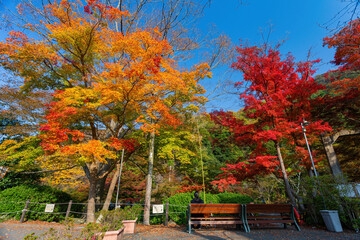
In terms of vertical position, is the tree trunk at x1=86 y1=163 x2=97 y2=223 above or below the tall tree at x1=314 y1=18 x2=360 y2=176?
below

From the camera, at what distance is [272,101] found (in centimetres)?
760

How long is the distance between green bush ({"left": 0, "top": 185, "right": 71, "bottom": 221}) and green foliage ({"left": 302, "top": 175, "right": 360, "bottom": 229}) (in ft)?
37.9

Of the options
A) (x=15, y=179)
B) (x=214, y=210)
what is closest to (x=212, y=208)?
(x=214, y=210)

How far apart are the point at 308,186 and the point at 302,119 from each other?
3.22 metres

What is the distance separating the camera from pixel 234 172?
332 inches

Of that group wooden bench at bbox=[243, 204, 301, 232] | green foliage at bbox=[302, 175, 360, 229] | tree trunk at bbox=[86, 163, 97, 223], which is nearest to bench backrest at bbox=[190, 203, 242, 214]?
wooden bench at bbox=[243, 204, 301, 232]

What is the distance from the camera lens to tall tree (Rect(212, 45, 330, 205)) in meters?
7.68

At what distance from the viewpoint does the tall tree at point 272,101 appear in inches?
302

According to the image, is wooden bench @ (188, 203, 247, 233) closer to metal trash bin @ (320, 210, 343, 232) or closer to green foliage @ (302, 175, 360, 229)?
metal trash bin @ (320, 210, 343, 232)

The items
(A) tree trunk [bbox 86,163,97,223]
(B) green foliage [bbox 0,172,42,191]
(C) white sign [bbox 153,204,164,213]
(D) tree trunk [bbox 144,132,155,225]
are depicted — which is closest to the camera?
(C) white sign [bbox 153,204,164,213]

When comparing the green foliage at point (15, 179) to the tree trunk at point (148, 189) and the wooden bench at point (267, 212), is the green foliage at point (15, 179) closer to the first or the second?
the tree trunk at point (148, 189)

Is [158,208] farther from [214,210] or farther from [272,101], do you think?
[272,101]

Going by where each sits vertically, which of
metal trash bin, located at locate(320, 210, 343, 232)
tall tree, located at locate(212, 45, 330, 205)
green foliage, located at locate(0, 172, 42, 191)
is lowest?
metal trash bin, located at locate(320, 210, 343, 232)

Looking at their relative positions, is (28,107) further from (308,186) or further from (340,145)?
(340,145)
